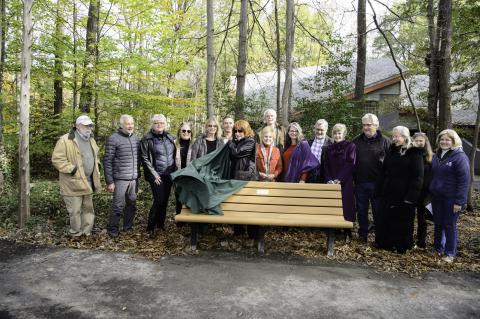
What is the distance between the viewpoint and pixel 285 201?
5.54 meters

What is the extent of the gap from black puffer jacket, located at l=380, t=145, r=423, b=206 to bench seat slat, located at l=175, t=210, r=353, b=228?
0.89 m

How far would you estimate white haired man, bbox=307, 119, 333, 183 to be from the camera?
615 cm

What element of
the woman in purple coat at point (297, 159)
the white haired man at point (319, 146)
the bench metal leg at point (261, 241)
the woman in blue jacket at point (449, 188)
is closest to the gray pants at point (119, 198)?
the bench metal leg at point (261, 241)

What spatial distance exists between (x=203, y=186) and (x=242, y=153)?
2.71 feet

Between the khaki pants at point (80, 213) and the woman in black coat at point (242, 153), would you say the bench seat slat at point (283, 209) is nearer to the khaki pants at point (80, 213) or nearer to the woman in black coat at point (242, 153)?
the woman in black coat at point (242, 153)

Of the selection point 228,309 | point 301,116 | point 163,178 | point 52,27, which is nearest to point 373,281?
point 228,309

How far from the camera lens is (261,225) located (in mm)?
5309

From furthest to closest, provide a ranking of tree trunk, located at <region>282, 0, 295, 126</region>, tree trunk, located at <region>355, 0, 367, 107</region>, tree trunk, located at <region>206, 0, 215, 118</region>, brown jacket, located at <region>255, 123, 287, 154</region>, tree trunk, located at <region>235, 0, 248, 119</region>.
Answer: tree trunk, located at <region>355, 0, 367, 107</region>, tree trunk, located at <region>282, 0, 295, 126</region>, tree trunk, located at <region>235, 0, 248, 119</region>, tree trunk, located at <region>206, 0, 215, 118</region>, brown jacket, located at <region>255, 123, 287, 154</region>

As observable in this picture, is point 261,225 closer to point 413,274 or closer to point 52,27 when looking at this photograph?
point 413,274

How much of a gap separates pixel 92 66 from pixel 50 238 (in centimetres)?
610

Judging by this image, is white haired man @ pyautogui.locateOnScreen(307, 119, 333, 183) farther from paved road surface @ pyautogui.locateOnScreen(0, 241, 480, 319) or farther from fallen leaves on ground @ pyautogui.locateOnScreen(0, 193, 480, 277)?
paved road surface @ pyautogui.locateOnScreen(0, 241, 480, 319)

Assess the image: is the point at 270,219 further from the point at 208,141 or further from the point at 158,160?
the point at 158,160

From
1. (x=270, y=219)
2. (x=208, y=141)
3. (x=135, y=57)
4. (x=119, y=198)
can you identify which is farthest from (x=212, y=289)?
(x=135, y=57)

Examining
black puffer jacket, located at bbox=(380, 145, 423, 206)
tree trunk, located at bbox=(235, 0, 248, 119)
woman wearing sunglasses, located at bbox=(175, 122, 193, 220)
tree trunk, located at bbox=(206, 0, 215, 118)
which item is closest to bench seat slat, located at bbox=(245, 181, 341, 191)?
black puffer jacket, located at bbox=(380, 145, 423, 206)
